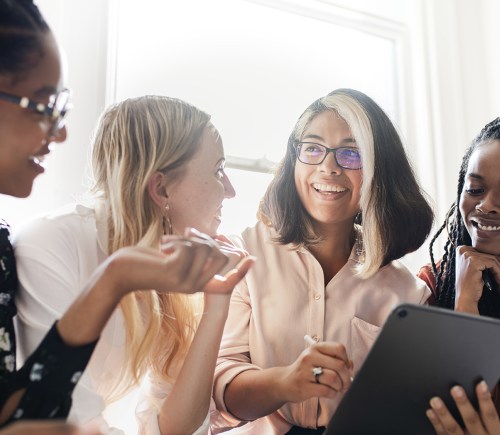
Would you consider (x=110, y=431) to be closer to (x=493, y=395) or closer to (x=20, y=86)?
(x=20, y=86)

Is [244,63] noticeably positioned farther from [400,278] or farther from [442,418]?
[442,418]

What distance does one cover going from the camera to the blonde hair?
116 cm

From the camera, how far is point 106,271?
0.74 m

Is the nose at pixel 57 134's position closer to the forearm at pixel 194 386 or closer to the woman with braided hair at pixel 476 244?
the forearm at pixel 194 386

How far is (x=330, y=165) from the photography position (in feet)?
4.93

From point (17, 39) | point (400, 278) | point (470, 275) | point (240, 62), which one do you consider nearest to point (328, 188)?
point (400, 278)

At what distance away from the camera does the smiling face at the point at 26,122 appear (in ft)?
2.70

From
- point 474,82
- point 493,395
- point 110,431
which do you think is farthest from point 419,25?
point 110,431

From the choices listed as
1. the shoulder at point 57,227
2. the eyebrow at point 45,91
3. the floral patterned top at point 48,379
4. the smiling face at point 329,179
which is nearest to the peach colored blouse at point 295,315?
the smiling face at point 329,179

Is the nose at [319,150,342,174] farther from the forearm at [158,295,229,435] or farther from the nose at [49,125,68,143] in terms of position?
the nose at [49,125,68,143]

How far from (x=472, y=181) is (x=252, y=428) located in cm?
76

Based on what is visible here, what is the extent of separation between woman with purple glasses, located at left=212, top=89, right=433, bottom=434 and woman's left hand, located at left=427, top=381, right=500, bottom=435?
320 millimetres

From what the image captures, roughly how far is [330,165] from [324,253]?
0.22 meters

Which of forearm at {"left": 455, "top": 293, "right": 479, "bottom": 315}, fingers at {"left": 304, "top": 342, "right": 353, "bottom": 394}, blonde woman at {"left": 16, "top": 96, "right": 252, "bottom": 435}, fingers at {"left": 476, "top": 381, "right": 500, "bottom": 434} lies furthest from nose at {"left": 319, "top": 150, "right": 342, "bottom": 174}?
fingers at {"left": 476, "top": 381, "right": 500, "bottom": 434}
